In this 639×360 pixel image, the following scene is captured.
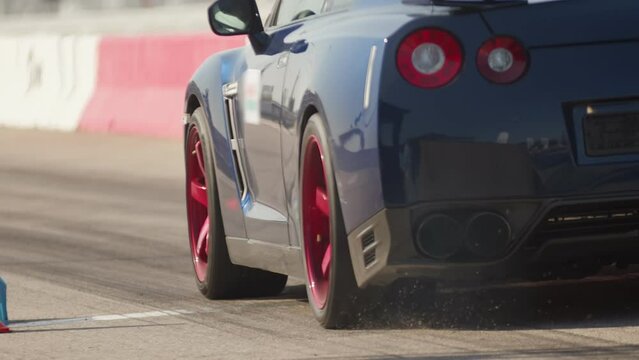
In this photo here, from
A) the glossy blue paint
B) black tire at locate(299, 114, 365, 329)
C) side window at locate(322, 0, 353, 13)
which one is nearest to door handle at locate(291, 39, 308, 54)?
side window at locate(322, 0, 353, 13)

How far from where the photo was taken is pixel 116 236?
12.1 m

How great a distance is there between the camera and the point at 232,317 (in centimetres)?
757

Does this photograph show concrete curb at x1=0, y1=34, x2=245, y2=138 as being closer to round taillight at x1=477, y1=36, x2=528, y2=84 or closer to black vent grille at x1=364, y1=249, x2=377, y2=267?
black vent grille at x1=364, y1=249, x2=377, y2=267

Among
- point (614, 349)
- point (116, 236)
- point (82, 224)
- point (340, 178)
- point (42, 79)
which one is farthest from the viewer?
point (42, 79)

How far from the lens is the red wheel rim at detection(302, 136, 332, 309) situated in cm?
689

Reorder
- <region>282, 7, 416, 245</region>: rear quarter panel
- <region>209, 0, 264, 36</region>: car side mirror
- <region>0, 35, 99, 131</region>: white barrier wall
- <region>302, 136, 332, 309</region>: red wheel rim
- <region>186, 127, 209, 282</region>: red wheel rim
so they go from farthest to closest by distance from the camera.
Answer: <region>0, 35, 99, 131</region>: white barrier wall, <region>186, 127, 209, 282</region>: red wheel rim, <region>209, 0, 264, 36</region>: car side mirror, <region>302, 136, 332, 309</region>: red wheel rim, <region>282, 7, 416, 245</region>: rear quarter panel

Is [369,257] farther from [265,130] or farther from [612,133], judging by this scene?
[265,130]

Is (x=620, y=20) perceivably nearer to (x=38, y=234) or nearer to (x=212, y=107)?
(x=212, y=107)

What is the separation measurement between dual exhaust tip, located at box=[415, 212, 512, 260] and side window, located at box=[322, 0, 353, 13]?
1166mm

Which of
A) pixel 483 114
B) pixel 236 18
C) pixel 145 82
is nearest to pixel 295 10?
pixel 236 18

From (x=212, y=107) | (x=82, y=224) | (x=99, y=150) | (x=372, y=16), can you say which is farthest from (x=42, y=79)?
(x=372, y=16)

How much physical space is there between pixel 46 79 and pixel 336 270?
18.8 metres

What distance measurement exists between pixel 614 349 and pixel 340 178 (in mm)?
1132

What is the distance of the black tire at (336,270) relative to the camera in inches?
257
